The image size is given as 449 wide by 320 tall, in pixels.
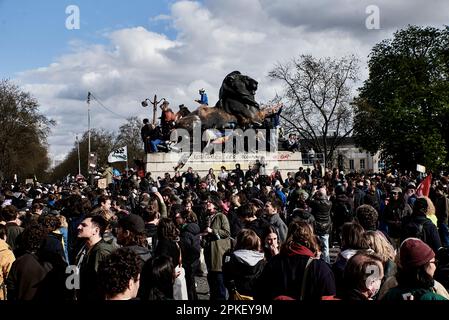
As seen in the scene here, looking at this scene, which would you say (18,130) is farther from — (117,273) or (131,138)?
(117,273)

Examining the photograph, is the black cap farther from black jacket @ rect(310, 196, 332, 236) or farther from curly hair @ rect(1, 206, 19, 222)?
black jacket @ rect(310, 196, 332, 236)

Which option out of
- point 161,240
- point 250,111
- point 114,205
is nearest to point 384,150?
point 250,111

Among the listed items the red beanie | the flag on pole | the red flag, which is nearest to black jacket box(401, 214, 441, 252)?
the red beanie

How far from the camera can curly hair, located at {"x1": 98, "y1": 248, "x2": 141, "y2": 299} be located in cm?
331

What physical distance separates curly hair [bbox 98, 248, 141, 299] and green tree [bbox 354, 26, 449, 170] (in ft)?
117

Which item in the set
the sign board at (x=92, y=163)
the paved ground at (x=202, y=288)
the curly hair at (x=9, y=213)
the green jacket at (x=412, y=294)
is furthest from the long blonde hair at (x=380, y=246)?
the sign board at (x=92, y=163)

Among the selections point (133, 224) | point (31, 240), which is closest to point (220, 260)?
point (133, 224)

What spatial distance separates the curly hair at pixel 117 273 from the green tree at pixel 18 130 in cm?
5220

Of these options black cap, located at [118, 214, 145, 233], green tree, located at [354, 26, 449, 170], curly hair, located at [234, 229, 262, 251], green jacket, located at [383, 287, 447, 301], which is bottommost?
green jacket, located at [383, 287, 447, 301]

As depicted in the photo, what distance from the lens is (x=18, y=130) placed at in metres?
53.4

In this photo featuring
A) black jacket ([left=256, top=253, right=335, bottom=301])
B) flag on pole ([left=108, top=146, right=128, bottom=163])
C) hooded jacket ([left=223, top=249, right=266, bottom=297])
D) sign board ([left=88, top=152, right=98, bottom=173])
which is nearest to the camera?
black jacket ([left=256, top=253, right=335, bottom=301])

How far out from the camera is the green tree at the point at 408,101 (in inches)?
1496

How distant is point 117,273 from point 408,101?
39.7 metres

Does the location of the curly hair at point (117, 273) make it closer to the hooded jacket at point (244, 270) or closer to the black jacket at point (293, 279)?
the black jacket at point (293, 279)
